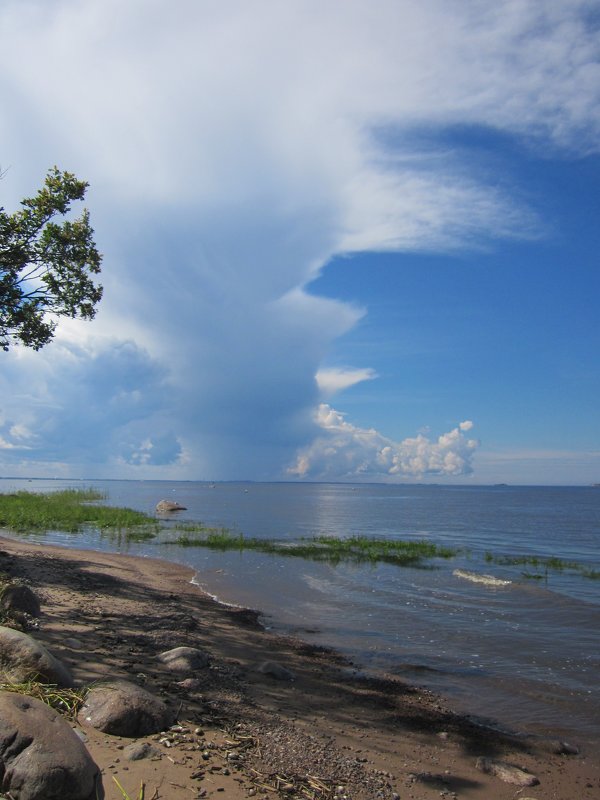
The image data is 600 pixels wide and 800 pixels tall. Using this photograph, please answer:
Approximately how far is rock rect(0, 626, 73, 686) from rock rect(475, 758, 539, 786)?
665 cm

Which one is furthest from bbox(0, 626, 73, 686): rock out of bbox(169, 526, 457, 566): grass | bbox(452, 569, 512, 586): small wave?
bbox(169, 526, 457, 566): grass

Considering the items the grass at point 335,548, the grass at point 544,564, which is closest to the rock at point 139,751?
the grass at point 335,548

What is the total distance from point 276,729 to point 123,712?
8.21 ft

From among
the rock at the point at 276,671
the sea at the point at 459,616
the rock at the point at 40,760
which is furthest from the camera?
the sea at the point at 459,616

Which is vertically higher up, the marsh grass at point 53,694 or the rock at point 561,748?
the marsh grass at point 53,694

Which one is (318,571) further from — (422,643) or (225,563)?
(422,643)

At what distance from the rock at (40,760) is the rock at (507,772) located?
6.43 m

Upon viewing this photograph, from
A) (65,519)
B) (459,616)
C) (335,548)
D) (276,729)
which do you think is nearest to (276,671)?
(276,729)

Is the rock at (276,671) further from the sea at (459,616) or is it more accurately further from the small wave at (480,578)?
the small wave at (480,578)

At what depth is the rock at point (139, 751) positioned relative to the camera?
20.3ft

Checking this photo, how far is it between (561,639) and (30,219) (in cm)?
2234

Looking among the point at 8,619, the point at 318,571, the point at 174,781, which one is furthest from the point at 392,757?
the point at 318,571

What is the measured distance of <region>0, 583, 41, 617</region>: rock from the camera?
11.2 m

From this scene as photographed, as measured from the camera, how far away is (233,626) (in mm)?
16328
